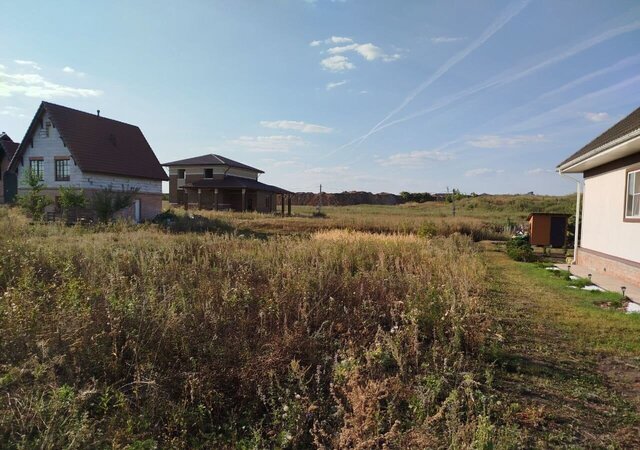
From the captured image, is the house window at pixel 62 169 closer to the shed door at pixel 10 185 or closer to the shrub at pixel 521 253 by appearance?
the shed door at pixel 10 185

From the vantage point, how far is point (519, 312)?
650 cm

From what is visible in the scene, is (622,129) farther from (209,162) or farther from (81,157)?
(209,162)

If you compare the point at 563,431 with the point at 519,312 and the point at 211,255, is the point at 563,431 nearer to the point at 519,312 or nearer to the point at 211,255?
the point at 519,312

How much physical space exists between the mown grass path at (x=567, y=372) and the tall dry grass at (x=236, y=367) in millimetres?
352

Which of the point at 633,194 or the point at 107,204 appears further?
the point at 107,204

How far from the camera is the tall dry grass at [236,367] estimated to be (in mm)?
2801

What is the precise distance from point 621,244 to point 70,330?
35.6ft

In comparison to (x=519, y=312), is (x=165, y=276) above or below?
above

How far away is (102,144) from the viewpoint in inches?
1086

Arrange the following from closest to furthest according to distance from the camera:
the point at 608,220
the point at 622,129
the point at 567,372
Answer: the point at 567,372, the point at 622,129, the point at 608,220

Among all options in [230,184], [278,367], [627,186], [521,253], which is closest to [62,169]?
[230,184]

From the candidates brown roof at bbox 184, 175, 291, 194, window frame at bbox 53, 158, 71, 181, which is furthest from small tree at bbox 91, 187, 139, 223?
brown roof at bbox 184, 175, 291, 194

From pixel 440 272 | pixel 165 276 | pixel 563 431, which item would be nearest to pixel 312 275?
pixel 165 276

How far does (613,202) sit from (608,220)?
0.51 m
